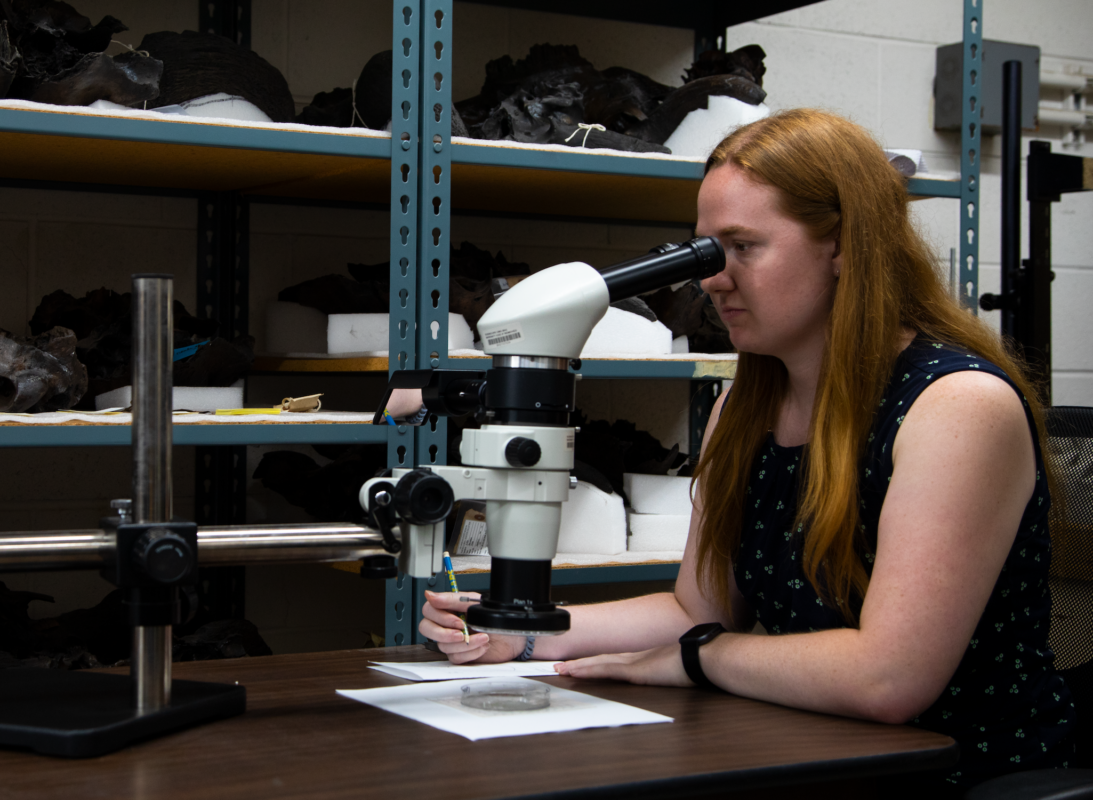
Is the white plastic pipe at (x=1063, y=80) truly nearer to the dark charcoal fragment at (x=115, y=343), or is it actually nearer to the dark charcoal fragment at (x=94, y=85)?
the dark charcoal fragment at (x=115, y=343)

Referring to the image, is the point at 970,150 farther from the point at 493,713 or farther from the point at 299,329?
the point at 493,713

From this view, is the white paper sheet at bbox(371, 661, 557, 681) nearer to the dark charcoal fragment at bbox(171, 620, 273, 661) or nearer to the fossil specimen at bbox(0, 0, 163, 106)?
the dark charcoal fragment at bbox(171, 620, 273, 661)

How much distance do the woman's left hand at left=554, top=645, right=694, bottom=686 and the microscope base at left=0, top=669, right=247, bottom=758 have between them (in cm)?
39

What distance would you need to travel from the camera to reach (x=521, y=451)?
98cm

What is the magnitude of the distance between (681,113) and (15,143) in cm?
121

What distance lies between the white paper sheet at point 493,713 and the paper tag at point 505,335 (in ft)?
1.14

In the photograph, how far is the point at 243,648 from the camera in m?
2.07

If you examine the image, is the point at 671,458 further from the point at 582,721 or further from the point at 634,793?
the point at 634,793

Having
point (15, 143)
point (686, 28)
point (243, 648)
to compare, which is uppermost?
point (686, 28)

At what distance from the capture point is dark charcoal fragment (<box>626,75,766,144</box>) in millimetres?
2248

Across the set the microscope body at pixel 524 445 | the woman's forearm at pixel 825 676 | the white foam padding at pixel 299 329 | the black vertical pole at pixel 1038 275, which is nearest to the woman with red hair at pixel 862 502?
the woman's forearm at pixel 825 676

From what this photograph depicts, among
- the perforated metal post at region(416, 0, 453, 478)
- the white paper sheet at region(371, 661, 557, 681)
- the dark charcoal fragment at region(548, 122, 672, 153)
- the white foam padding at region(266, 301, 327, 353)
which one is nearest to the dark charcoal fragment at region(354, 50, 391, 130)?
the perforated metal post at region(416, 0, 453, 478)

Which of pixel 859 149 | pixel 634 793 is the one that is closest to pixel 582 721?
pixel 634 793

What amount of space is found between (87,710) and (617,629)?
67 centimetres
